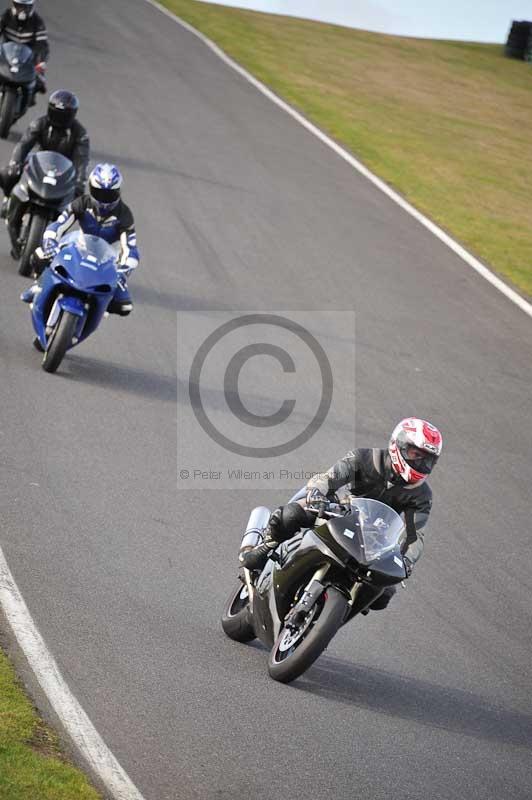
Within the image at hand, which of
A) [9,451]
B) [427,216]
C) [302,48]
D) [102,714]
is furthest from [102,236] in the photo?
[302,48]

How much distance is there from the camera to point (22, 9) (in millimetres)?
21328

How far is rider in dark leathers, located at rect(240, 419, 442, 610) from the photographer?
8.27 m

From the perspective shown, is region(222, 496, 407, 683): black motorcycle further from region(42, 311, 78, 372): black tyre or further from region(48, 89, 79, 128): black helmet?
region(48, 89, 79, 128): black helmet

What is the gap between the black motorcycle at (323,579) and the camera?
24.8 ft

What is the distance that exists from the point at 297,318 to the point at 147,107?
440 inches

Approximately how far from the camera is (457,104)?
34031 mm

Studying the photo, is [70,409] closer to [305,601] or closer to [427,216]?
[305,601]

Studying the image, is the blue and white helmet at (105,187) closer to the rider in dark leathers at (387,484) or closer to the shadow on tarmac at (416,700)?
the rider in dark leathers at (387,484)

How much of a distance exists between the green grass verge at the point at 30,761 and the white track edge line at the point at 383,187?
13.3 meters

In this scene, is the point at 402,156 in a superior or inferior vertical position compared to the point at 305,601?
inferior

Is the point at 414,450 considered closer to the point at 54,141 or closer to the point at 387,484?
the point at 387,484

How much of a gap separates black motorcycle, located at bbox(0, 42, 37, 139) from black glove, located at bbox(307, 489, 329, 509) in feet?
46.7

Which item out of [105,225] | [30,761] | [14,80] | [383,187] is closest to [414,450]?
[30,761]

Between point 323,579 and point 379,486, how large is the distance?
1.02m
